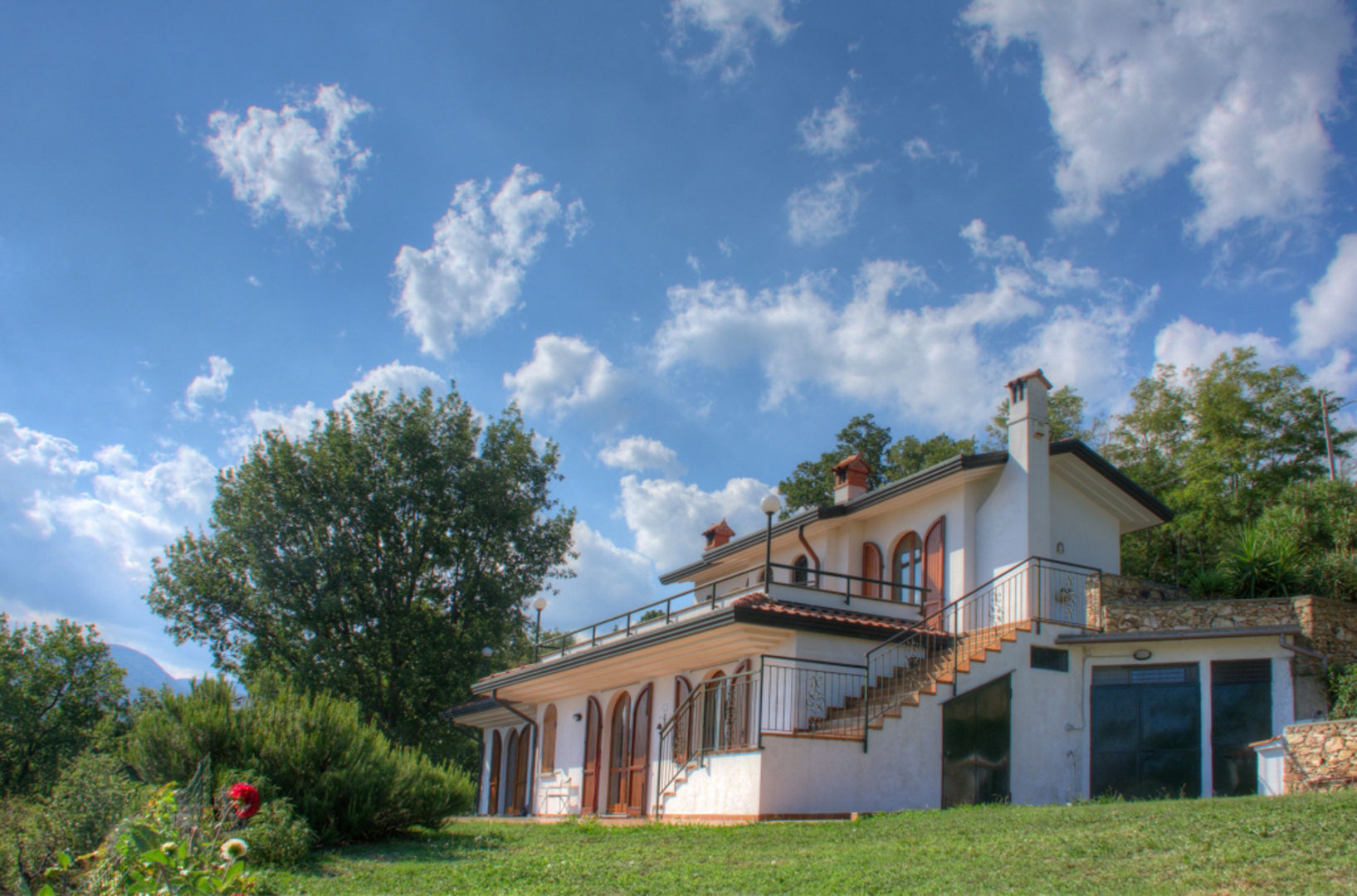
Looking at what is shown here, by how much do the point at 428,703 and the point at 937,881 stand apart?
2707cm

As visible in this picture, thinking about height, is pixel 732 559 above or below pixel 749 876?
above

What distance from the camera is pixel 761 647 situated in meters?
15.7

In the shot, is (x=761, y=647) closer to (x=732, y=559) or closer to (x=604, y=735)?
(x=604, y=735)

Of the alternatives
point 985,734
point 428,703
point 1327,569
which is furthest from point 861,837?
point 428,703

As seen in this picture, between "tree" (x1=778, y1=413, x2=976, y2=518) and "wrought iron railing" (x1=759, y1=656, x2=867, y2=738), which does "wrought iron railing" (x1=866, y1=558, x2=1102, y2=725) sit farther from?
"tree" (x1=778, y1=413, x2=976, y2=518)

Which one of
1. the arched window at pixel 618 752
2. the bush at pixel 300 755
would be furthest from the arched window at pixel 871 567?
the bush at pixel 300 755

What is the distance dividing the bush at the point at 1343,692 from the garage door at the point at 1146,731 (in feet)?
5.25

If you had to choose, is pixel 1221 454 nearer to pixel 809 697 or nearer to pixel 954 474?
pixel 954 474

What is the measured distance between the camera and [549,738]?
2389cm

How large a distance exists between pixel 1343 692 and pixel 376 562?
25.2m

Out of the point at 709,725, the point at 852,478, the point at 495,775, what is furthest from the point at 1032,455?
the point at 495,775

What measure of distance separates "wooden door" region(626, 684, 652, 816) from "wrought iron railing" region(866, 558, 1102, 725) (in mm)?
5070

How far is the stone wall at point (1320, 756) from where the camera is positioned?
11055 millimetres

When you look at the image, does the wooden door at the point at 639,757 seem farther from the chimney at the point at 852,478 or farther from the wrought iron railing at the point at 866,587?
the chimney at the point at 852,478
